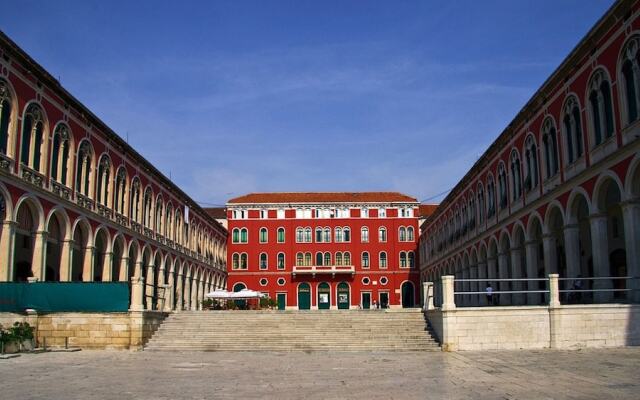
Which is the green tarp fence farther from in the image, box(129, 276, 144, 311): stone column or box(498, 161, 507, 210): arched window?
box(498, 161, 507, 210): arched window

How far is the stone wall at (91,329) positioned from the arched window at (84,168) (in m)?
9.95

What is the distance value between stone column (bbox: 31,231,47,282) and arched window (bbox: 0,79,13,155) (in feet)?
13.2

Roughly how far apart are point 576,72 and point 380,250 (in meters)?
48.1

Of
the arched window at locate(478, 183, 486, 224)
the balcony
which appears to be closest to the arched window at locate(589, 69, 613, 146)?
the arched window at locate(478, 183, 486, 224)

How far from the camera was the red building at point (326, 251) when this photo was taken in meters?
→ 72.8

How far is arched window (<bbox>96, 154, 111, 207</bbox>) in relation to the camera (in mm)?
35594

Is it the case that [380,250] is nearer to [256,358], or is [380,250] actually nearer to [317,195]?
[317,195]

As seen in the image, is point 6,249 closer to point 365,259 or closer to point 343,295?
→ point 343,295

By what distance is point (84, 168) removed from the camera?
3353 centimetres

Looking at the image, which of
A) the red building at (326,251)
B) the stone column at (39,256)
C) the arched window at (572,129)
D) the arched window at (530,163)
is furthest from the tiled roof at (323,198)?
the stone column at (39,256)

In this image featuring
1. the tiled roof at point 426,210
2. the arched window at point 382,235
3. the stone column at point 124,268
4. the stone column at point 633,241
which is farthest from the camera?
the tiled roof at point 426,210

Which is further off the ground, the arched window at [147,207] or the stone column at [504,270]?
the arched window at [147,207]

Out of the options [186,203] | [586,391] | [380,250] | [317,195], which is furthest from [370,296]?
[586,391]

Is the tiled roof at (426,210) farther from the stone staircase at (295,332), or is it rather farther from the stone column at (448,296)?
the stone column at (448,296)
